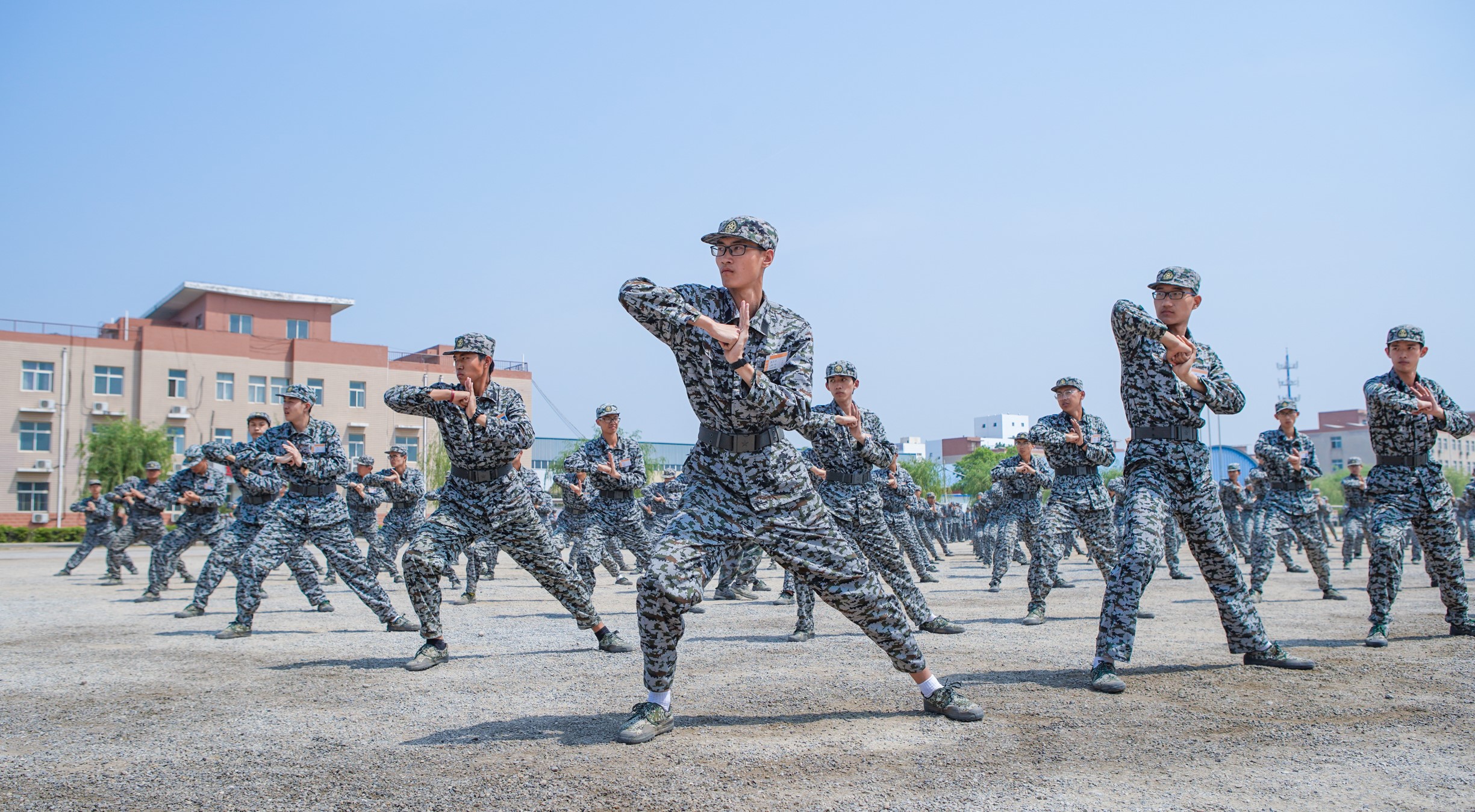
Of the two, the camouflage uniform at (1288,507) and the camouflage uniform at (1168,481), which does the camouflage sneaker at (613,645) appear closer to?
the camouflage uniform at (1168,481)

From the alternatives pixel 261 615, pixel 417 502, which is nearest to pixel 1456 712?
pixel 261 615

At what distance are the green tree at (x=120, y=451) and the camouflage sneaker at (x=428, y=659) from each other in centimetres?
4838

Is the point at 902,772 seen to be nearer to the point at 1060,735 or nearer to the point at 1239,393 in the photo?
the point at 1060,735

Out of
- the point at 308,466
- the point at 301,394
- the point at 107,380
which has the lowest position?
the point at 308,466

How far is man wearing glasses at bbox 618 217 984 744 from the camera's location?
4.48m

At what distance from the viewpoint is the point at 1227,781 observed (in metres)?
3.80

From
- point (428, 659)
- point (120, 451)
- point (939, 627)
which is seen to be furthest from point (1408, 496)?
point (120, 451)

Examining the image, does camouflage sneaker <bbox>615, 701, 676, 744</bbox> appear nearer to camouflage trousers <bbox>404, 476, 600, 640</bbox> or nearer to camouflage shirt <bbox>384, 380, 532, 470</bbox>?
camouflage trousers <bbox>404, 476, 600, 640</bbox>

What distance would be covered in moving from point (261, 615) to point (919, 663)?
8293 millimetres

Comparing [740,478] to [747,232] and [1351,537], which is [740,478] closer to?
[747,232]

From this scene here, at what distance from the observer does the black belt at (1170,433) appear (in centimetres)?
613

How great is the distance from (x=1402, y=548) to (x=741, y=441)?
19.7 ft

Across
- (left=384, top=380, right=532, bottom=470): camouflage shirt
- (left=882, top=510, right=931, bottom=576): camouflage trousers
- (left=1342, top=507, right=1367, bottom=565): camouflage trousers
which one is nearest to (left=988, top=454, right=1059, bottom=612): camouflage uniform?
(left=882, top=510, right=931, bottom=576): camouflage trousers

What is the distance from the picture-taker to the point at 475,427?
6961 mm
